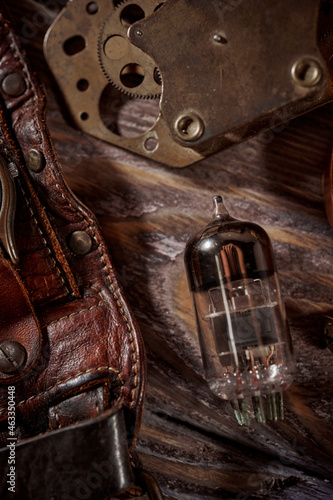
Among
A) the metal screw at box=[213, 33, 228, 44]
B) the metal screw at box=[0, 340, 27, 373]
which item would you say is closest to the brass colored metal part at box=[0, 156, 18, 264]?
the metal screw at box=[0, 340, 27, 373]

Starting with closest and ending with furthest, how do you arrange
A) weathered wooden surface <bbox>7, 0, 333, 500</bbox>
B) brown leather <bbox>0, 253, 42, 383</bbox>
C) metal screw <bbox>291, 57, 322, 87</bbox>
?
metal screw <bbox>291, 57, 322, 87</bbox>
brown leather <bbox>0, 253, 42, 383</bbox>
weathered wooden surface <bbox>7, 0, 333, 500</bbox>

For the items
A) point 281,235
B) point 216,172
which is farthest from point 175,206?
point 281,235

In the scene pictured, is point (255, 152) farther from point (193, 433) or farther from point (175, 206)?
point (193, 433)

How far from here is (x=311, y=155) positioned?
0.91 m

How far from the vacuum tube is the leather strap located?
0.20 m

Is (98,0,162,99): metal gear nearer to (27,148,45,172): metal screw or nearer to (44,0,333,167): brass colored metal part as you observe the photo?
(44,0,333,167): brass colored metal part

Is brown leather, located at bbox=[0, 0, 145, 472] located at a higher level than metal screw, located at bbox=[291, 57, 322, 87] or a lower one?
lower

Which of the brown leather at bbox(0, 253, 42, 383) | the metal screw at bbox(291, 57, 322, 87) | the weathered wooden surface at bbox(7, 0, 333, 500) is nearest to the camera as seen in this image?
the metal screw at bbox(291, 57, 322, 87)

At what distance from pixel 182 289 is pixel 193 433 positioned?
0.28m

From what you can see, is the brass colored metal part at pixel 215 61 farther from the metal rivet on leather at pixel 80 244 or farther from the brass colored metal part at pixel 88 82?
the metal rivet on leather at pixel 80 244

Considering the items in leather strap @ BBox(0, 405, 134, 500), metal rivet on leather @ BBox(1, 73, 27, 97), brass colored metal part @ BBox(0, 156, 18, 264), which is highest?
metal rivet on leather @ BBox(1, 73, 27, 97)

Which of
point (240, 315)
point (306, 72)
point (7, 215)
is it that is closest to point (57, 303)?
point (7, 215)

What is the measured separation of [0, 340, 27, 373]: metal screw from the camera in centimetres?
78

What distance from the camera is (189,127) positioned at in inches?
30.4
